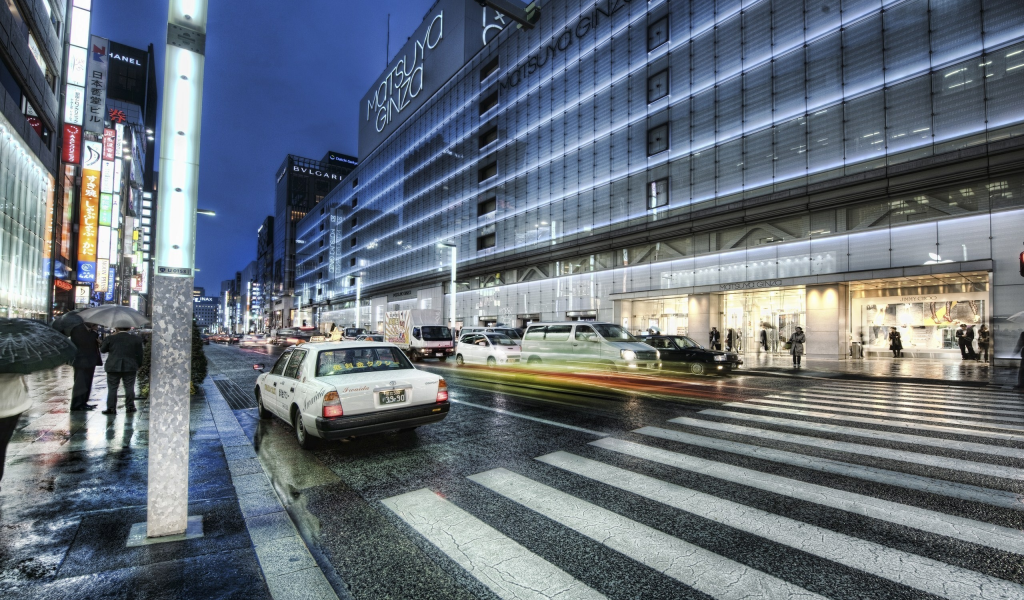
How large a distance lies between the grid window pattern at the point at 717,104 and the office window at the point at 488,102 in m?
0.27

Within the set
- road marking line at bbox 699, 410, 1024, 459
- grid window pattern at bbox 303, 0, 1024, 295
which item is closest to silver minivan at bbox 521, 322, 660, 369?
road marking line at bbox 699, 410, 1024, 459

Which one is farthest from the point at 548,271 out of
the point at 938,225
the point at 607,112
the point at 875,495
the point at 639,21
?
the point at 875,495

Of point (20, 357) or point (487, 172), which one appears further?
point (487, 172)

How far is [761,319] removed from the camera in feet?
86.0

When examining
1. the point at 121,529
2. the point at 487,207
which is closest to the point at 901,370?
the point at 121,529

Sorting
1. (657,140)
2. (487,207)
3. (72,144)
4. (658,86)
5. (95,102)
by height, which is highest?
(658,86)

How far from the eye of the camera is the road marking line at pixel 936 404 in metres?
8.87

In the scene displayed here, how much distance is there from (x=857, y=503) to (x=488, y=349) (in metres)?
15.4

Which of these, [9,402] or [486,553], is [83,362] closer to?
[9,402]

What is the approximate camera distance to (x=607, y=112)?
104 ft

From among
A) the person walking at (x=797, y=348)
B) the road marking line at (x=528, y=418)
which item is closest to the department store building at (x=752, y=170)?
the person walking at (x=797, y=348)

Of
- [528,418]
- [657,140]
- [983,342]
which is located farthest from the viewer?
[657,140]

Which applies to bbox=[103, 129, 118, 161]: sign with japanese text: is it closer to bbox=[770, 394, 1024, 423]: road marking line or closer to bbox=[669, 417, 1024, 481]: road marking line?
bbox=[669, 417, 1024, 481]: road marking line

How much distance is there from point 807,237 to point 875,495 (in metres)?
21.1
